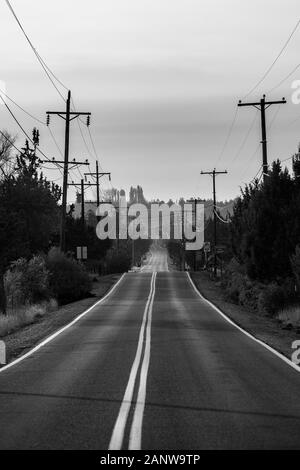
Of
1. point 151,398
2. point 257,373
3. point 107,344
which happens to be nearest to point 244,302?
point 107,344

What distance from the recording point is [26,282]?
135 feet

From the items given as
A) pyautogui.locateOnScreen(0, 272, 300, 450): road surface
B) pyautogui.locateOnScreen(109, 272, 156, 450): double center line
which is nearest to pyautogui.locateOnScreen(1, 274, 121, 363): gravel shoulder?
pyautogui.locateOnScreen(0, 272, 300, 450): road surface

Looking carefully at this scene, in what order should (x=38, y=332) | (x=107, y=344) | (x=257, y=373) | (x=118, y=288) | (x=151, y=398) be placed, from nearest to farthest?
(x=151, y=398), (x=257, y=373), (x=107, y=344), (x=38, y=332), (x=118, y=288)

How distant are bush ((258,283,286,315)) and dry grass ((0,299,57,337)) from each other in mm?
11543

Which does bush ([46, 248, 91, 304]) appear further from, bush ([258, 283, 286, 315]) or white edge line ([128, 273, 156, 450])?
white edge line ([128, 273, 156, 450])

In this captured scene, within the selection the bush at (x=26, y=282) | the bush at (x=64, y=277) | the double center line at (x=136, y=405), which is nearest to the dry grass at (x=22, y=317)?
the bush at (x=26, y=282)

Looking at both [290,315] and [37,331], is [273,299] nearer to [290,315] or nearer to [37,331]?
[290,315]

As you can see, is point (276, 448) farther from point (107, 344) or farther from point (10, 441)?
point (107, 344)

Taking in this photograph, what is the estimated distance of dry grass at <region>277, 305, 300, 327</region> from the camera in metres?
32.7

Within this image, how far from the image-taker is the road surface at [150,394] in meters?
8.43

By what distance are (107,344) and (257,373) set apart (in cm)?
671

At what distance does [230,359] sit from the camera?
1667cm

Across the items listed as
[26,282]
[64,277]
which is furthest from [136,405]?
[64,277]
